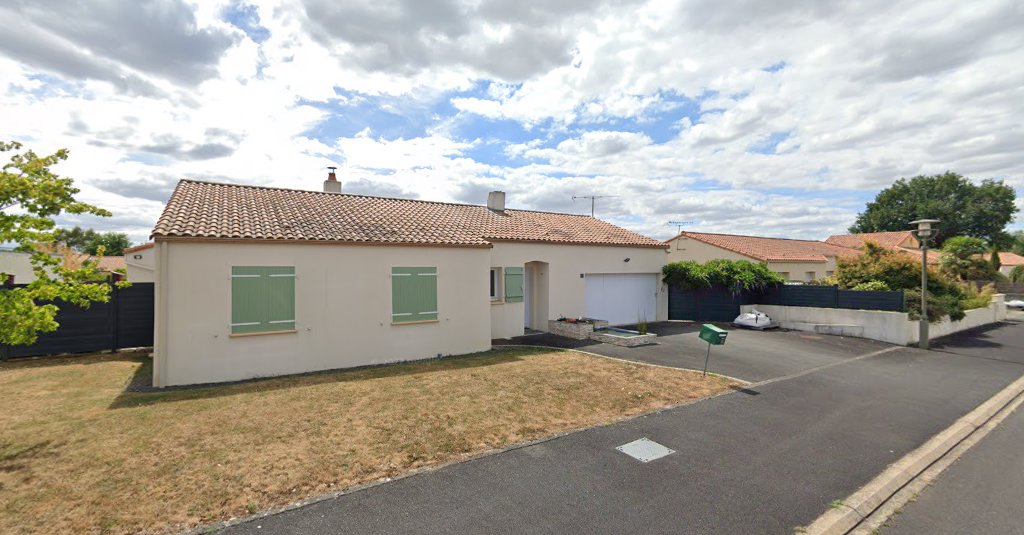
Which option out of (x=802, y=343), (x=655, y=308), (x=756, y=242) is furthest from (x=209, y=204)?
(x=756, y=242)

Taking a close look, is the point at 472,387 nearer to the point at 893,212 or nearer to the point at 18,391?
the point at 18,391

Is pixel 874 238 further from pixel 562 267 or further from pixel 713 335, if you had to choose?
pixel 713 335

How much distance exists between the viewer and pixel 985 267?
3084 centimetres

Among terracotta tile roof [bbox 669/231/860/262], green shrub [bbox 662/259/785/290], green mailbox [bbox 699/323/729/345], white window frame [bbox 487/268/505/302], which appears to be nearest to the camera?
green mailbox [bbox 699/323/729/345]

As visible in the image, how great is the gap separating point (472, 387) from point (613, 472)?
397 cm

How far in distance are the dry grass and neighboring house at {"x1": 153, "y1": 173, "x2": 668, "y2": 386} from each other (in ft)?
2.70

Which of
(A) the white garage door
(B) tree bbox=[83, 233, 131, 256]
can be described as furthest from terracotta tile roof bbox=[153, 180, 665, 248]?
(B) tree bbox=[83, 233, 131, 256]

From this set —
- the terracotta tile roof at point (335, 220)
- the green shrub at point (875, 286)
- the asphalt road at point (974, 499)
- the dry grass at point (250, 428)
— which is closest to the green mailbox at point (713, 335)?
the dry grass at point (250, 428)

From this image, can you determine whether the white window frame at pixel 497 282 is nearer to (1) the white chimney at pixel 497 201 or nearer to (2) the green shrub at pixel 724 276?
(1) the white chimney at pixel 497 201

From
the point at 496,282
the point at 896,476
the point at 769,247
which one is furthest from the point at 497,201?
the point at 769,247

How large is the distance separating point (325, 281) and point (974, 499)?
443 inches

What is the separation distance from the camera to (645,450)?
610 centimetres

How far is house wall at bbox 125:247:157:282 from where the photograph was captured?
47.8ft

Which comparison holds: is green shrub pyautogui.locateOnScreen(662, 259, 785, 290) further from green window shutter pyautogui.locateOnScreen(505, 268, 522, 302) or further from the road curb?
the road curb
